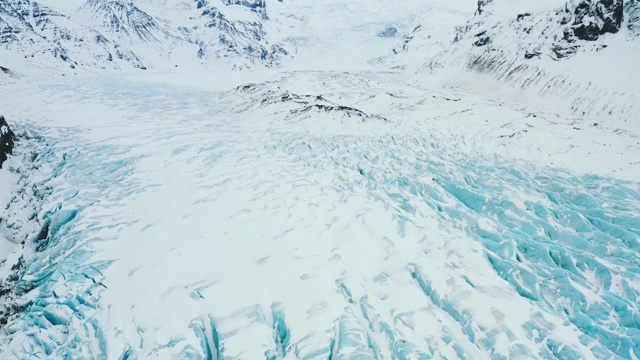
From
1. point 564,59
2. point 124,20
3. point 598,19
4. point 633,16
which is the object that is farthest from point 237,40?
point 633,16

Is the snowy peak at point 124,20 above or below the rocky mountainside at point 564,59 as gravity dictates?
above

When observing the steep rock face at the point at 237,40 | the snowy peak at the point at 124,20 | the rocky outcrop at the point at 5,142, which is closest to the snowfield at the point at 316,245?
the rocky outcrop at the point at 5,142

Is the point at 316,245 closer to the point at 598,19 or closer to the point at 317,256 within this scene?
the point at 317,256

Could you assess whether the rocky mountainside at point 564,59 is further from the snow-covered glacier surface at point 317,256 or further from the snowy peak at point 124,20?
the snowy peak at point 124,20

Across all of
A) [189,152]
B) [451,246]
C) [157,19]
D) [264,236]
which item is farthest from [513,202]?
[157,19]

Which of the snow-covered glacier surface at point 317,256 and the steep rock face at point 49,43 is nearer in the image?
the snow-covered glacier surface at point 317,256
